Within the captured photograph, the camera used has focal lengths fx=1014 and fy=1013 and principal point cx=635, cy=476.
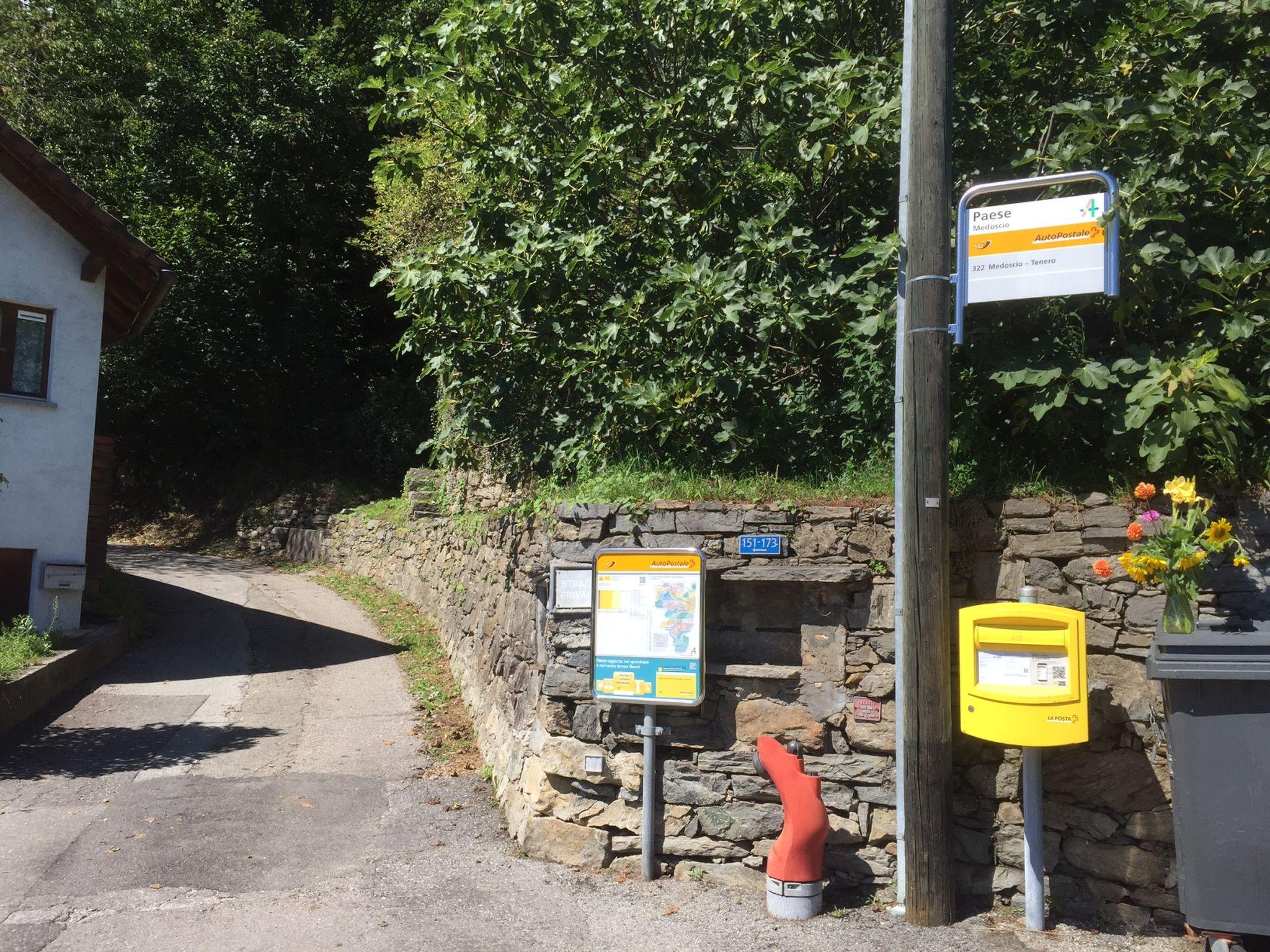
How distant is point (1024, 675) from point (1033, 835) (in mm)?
868

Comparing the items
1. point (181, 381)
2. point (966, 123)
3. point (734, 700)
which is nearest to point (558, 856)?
point (734, 700)

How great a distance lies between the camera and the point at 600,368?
7711 mm

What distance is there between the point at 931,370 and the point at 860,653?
1693mm

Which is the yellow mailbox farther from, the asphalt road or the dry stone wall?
the asphalt road

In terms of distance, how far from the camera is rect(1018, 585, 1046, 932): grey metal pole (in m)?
5.29

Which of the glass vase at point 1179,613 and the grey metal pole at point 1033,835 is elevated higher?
the glass vase at point 1179,613

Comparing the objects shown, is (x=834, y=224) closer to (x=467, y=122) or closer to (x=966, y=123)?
(x=966, y=123)

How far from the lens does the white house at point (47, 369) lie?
1180 cm

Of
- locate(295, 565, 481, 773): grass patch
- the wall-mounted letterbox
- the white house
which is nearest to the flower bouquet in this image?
locate(295, 565, 481, 773): grass patch

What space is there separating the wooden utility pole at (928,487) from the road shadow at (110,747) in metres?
6.01

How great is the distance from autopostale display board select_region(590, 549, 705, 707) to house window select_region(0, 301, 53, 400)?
30.2ft

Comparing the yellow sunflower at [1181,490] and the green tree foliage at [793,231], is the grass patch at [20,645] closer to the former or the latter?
the green tree foliage at [793,231]

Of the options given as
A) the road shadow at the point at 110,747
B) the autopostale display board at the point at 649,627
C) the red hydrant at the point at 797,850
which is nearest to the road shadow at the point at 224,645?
the road shadow at the point at 110,747

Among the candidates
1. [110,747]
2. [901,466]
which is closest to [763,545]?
[901,466]
